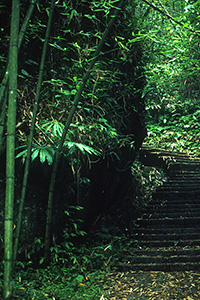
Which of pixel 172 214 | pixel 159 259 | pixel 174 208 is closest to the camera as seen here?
pixel 159 259

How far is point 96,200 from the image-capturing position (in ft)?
14.2

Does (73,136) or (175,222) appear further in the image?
(175,222)

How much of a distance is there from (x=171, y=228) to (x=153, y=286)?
4.71 ft

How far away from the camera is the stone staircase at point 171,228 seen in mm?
3703

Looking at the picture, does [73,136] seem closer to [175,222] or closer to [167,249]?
[167,249]

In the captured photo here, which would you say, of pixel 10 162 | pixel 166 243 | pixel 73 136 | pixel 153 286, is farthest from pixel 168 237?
pixel 10 162

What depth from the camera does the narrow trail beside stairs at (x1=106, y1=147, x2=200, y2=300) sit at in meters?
3.09

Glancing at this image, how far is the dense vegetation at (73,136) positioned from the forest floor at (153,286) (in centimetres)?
16

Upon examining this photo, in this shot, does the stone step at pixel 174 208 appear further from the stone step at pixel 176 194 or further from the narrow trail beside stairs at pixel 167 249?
the stone step at pixel 176 194

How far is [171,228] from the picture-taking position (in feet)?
14.7

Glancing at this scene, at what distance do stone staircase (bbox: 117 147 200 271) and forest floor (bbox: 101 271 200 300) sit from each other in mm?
171

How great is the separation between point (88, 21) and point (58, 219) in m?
2.48

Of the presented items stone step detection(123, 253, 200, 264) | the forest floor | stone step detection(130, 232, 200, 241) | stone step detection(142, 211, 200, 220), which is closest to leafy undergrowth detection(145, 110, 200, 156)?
stone step detection(142, 211, 200, 220)

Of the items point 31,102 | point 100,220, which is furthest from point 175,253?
point 31,102
